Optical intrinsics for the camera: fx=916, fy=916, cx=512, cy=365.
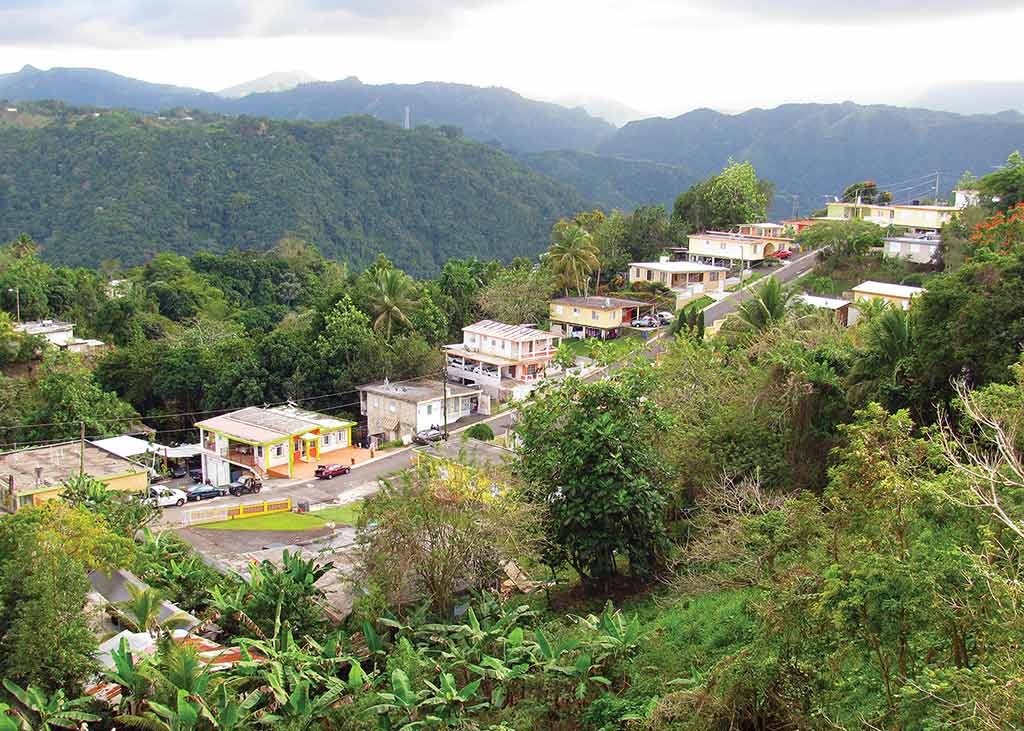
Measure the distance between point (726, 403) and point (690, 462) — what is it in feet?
9.18

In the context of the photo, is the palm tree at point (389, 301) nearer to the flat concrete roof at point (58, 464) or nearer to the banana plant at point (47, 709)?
the flat concrete roof at point (58, 464)

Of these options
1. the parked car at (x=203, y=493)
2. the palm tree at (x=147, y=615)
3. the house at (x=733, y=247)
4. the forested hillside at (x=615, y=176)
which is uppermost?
the forested hillside at (x=615, y=176)

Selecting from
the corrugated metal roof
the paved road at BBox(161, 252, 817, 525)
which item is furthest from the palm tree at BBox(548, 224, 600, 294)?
the paved road at BBox(161, 252, 817, 525)

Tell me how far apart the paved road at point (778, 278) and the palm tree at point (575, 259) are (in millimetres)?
9005

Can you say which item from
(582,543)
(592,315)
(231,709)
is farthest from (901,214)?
(231,709)

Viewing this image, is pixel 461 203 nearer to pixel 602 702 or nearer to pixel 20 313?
pixel 20 313

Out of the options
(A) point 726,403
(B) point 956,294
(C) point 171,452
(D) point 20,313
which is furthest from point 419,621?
(D) point 20,313

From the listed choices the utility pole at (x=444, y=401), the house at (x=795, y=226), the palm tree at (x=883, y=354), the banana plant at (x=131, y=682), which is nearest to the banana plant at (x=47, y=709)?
the banana plant at (x=131, y=682)

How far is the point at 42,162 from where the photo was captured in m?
116

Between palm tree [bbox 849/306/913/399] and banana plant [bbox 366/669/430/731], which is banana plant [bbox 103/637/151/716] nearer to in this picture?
banana plant [bbox 366/669/430/731]

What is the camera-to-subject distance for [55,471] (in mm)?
31766

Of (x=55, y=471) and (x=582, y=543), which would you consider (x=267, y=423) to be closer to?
(x=55, y=471)

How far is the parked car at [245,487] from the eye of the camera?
34469 mm

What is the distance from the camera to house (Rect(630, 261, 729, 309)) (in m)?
53.3
